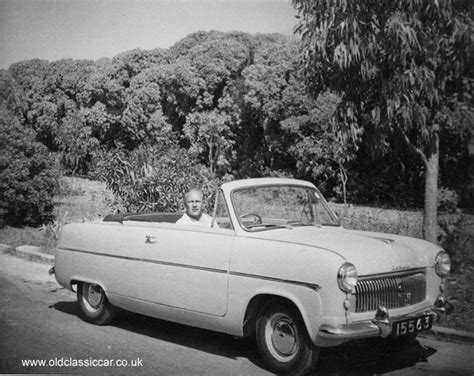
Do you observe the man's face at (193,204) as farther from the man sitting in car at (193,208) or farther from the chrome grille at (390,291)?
the chrome grille at (390,291)

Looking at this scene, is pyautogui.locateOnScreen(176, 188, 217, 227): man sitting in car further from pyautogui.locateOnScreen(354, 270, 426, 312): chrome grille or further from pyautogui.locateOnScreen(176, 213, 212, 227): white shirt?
pyautogui.locateOnScreen(354, 270, 426, 312): chrome grille

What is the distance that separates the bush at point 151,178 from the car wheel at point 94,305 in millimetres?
4965

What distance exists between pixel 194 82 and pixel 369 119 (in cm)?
1668

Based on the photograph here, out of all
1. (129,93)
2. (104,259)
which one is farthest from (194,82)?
(104,259)

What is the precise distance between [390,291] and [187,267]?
1.88 m

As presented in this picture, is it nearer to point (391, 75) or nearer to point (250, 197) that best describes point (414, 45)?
point (391, 75)

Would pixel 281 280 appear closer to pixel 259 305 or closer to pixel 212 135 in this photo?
pixel 259 305

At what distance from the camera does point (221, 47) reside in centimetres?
2373

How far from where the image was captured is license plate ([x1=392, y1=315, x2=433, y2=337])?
4242mm

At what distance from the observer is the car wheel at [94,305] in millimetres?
6109

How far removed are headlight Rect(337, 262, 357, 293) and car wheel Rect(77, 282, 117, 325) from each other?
10.1 ft

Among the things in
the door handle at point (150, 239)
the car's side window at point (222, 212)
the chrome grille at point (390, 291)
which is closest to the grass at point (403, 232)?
the chrome grille at point (390, 291)

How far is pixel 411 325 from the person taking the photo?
14.4ft

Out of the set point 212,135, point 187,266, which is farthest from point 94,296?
point 212,135
